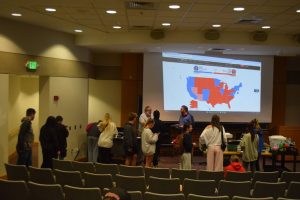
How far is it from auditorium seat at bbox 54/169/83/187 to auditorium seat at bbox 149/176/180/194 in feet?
3.68

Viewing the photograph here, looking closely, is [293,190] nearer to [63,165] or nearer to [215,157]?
[215,157]

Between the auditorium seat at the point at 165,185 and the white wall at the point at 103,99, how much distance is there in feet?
27.8

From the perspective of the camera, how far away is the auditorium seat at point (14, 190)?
16.3ft

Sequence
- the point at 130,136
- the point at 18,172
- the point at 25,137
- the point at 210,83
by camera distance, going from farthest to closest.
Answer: the point at 210,83
the point at 130,136
the point at 25,137
the point at 18,172

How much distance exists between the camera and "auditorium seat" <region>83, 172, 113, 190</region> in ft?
18.7

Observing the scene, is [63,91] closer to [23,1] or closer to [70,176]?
[23,1]

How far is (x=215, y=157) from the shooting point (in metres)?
8.45

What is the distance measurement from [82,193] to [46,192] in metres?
0.54

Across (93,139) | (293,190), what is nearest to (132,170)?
(293,190)

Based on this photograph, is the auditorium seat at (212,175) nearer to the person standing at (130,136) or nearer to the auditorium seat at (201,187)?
the auditorium seat at (201,187)

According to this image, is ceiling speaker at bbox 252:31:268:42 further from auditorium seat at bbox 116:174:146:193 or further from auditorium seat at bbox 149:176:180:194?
auditorium seat at bbox 116:174:146:193

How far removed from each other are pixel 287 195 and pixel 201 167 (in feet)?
17.7

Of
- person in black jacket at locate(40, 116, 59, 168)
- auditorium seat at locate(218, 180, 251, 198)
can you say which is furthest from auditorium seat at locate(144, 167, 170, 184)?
person in black jacket at locate(40, 116, 59, 168)

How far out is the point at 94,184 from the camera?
5.79m
